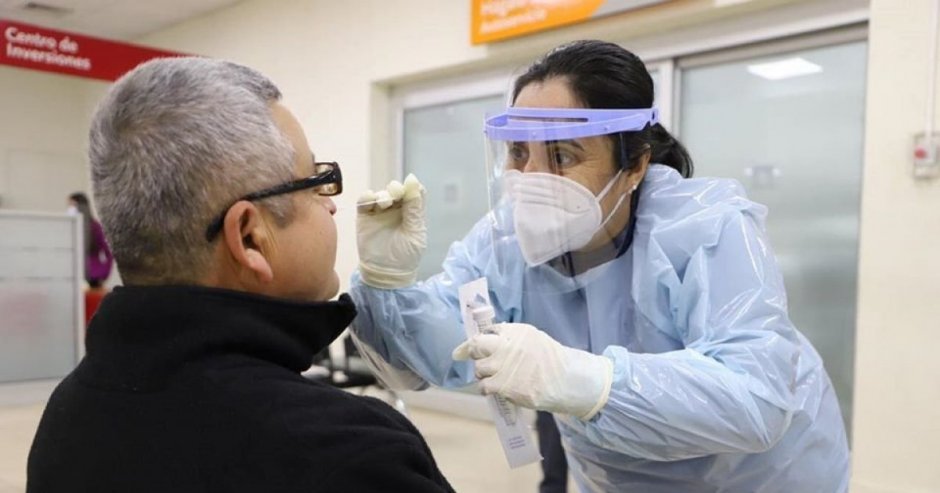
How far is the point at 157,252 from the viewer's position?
765 mm

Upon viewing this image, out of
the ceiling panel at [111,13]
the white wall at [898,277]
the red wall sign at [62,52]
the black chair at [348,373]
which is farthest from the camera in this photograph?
the ceiling panel at [111,13]

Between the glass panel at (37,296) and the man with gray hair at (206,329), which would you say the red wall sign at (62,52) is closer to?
the glass panel at (37,296)

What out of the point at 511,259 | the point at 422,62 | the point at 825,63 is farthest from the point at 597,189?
the point at 422,62

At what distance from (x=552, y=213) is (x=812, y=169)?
7.53ft

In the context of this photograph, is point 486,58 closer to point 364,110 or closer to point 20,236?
point 364,110

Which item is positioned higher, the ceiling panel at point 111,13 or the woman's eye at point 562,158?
the ceiling panel at point 111,13

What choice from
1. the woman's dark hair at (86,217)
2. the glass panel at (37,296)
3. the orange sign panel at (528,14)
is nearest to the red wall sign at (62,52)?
the glass panel at (37,296)

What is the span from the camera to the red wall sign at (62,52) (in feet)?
14.9

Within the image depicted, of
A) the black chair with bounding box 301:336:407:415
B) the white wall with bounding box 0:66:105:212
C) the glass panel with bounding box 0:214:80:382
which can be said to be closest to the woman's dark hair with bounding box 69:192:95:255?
the glass panel with bounding box 0:214:80:382

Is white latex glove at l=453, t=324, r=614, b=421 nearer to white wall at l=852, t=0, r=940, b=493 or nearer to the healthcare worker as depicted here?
the healthcare worker

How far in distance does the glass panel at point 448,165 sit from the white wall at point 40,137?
14.7ft

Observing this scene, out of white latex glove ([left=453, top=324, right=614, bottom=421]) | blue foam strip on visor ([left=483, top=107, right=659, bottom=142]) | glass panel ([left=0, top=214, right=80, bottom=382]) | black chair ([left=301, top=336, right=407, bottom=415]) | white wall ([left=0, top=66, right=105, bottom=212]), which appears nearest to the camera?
white latex glove ([left=453, top=324, right=614, bottom=421])

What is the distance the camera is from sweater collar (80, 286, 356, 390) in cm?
70

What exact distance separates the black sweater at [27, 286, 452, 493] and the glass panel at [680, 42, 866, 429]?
2786 millimetres
